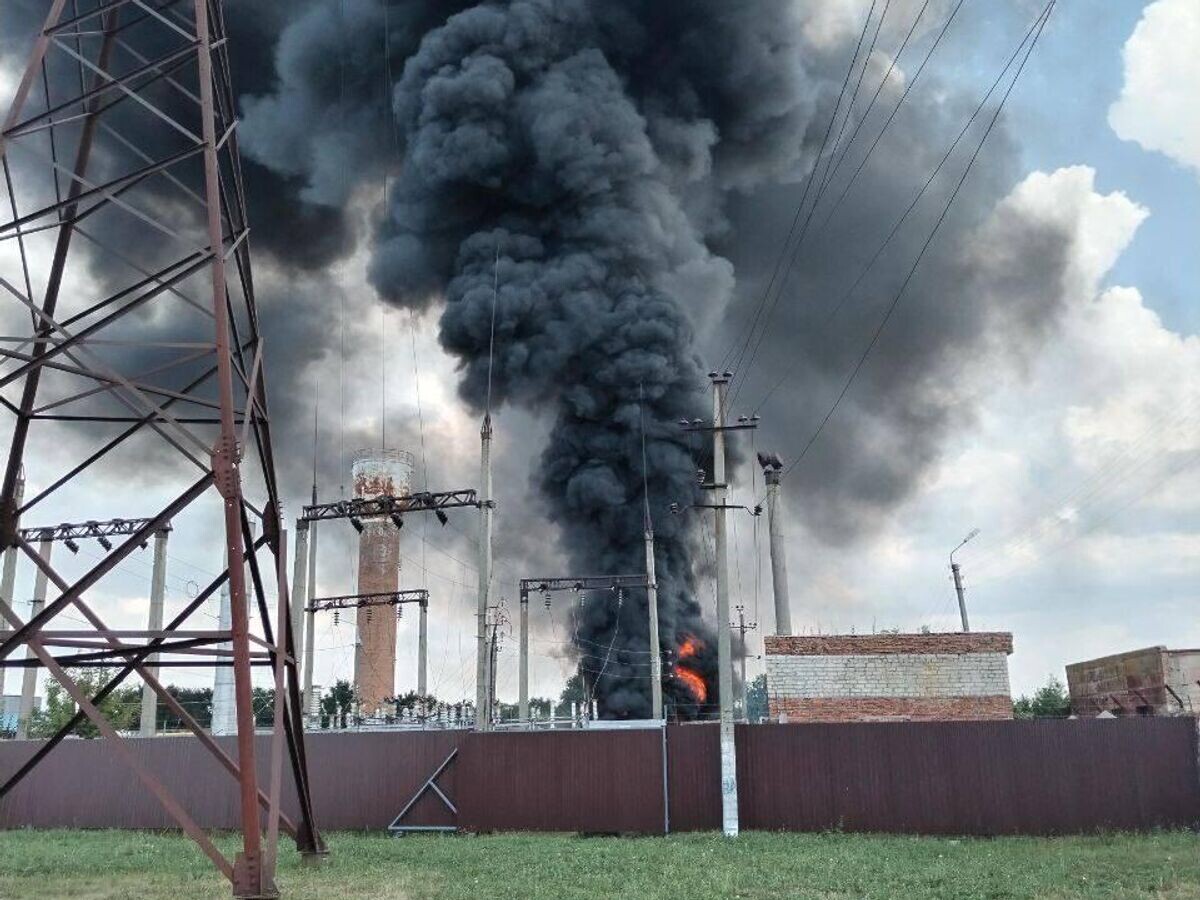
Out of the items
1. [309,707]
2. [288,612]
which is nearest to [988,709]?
[288,612]

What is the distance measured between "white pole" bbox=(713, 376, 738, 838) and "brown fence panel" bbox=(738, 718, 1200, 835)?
510 mm

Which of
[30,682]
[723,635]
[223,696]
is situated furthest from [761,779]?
[30,682]

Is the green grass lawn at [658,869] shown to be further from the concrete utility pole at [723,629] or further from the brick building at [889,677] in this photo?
the brick building at [889,677]

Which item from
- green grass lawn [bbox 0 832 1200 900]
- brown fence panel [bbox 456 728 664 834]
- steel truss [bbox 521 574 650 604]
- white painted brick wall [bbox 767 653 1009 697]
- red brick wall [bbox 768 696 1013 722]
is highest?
steel truss [bbox 521 574 650 604]

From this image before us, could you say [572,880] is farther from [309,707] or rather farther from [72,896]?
[309,707]

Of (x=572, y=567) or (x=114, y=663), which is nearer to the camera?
(x=114, y=663)

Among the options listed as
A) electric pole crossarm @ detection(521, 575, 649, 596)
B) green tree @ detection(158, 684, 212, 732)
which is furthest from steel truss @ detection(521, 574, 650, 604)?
green tree @ detection(158, 684, 212, 732)

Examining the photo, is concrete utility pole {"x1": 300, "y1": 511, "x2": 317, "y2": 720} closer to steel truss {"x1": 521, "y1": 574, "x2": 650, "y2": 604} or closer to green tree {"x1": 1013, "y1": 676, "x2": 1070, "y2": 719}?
steel truss {"x1": 521, "y1": 574, "x2": 650, "y2": 604}

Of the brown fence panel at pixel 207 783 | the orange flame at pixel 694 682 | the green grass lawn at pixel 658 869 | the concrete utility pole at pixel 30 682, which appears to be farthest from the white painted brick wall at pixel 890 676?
the concrete utility pole at pixel 30 682

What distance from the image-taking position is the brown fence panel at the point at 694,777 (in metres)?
17.7

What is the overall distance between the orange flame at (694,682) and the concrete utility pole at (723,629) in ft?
54.2

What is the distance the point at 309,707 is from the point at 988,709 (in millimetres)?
24628

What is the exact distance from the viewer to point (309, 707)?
1422 inches

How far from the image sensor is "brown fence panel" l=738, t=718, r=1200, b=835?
1630cm
